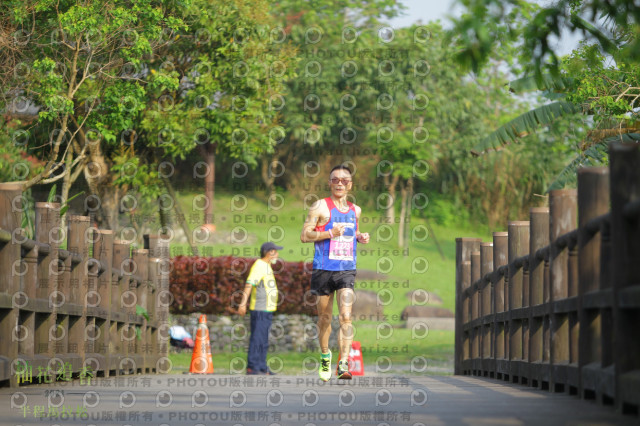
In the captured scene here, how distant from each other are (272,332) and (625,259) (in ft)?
73.2

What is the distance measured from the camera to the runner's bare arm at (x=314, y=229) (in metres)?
10.5

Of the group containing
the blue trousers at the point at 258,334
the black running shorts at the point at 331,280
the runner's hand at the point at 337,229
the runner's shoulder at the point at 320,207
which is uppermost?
the runner's shoulder at the point at 320,207

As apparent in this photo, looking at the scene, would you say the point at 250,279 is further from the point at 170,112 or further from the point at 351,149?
the point at 351,149

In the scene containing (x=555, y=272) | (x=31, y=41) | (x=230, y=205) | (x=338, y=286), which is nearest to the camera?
(x=555, y=272)

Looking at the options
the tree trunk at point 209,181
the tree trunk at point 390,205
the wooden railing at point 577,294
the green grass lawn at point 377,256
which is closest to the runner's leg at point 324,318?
the wooden railing at point 577,294

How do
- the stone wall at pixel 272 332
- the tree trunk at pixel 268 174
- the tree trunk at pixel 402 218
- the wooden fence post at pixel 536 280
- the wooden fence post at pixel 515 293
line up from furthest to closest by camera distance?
the tree trunk at pixel 268 174
the tree trunk at pixel 402 218
the stone wall at pixel 272 332
the wooden fence post at pixel 515 293
the wooden fence post at pixel 536 280

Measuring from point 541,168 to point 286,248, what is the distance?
1159 centimetres

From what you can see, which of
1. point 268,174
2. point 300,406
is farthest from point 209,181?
point 300,406

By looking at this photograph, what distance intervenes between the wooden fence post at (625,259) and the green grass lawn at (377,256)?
15.4 meters

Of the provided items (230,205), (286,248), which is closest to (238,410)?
(286,248)

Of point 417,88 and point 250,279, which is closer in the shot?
point 250,279

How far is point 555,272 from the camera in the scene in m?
8.28

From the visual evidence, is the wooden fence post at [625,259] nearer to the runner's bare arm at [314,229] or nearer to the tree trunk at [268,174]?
the runner's bare arm at [314,229]

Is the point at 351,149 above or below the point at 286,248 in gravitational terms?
above
